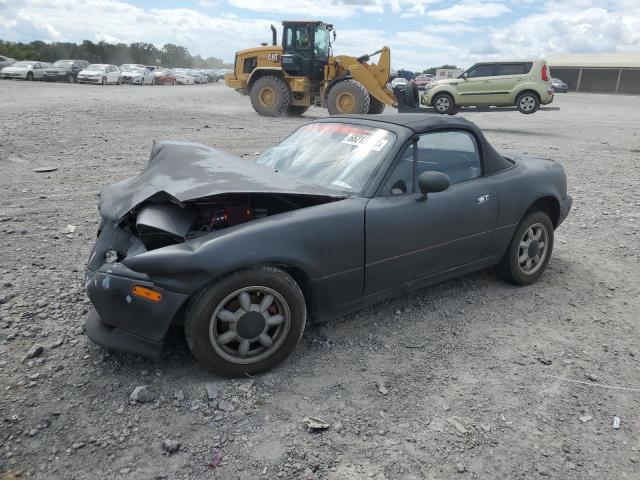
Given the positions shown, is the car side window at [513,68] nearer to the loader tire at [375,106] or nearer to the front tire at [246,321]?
the loader tire at [375,106]

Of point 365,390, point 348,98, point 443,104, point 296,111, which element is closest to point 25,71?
point 296,111

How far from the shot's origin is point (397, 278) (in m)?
3.25

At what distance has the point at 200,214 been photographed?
9.68 feet

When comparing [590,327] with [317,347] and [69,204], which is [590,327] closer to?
[317,347]

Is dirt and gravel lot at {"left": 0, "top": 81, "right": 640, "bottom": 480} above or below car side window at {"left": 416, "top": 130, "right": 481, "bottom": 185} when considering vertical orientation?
below

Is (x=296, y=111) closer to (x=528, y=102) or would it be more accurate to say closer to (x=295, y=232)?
(x=528, y=102)

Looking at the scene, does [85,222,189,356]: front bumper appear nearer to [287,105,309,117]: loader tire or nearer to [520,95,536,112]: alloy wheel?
[287,105,309,117]: loader tire

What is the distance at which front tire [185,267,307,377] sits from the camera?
2.57 meters

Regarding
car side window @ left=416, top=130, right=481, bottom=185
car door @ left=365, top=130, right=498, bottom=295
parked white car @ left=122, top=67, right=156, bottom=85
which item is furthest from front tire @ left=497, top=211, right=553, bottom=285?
parked white car @ left=122, top=67, right=156, bottom=85

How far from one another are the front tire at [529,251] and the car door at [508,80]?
13.4m

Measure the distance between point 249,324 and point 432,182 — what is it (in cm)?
146

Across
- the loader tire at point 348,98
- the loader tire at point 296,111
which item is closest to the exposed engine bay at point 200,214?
the loader tire at point 348,98

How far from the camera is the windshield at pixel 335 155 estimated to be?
3277 mm

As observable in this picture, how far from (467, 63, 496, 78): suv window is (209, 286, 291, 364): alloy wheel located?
51.9 ft
